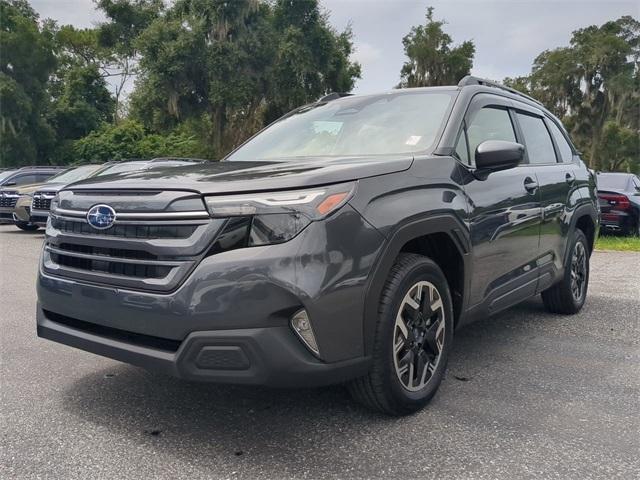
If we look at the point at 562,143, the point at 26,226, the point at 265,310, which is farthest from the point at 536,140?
the point at 26,226

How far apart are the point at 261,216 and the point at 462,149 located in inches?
64.1

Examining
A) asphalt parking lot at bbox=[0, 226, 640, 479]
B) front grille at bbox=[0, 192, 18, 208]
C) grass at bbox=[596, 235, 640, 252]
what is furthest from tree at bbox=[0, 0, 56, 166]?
asphalt parking lot at bbox=[0, 226, 640, 479]

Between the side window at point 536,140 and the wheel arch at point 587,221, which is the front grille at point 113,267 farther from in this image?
the wheel arch at point 587,221

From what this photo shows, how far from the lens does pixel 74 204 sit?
115 inches

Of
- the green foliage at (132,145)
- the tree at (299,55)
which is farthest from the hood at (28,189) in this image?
the tree at (299,55)

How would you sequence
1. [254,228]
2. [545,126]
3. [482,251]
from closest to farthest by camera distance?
1. [254,228]
2. [482,251]
3. [545,126]

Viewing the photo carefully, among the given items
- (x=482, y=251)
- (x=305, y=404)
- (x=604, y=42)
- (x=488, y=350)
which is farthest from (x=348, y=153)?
(x=604, y=42)

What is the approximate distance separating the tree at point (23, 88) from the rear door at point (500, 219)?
32002 mm

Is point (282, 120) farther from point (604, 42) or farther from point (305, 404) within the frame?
point (604, 42)

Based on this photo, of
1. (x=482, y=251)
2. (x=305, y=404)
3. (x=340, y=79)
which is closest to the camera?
(x=305, y=404)

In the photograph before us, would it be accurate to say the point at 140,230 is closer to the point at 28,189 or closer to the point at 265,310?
the point at 265,310

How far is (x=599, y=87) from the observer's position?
1550 inches

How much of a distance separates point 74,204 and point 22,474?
1.25 metres

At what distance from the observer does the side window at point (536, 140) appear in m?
4.59
